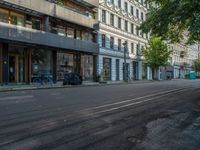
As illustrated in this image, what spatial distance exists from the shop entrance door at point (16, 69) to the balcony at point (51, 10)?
4.66 m

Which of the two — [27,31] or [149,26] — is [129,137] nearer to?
[149,26]

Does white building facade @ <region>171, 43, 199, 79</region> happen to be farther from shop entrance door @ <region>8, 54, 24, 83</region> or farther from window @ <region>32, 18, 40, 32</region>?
shop entrance door @ <region>8, 54, 24, 83</region>

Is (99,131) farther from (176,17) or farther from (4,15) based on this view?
(4,15)

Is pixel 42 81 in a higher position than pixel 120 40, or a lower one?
lower

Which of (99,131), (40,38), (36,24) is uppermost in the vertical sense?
(36,24)

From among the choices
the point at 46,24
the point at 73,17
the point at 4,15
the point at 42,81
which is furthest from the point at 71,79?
the point at 4,15

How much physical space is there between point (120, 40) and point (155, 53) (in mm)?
9850

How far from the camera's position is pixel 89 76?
35.2 meters

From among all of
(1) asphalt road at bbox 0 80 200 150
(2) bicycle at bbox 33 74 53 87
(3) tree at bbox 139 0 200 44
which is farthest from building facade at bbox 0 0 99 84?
(1) asphalt road at bbox 0 80 200 150

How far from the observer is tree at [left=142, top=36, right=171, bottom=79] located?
4919cm

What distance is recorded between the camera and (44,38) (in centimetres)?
2548

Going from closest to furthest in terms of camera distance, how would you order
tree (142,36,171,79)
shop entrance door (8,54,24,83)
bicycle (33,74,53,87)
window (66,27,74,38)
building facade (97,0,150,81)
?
bicycle (33,74,53,87) → shop entrance door (8,54,24,83) → window (66,27,74,38) → building facade (97,0,150,81) → tree (142,36,171,79)

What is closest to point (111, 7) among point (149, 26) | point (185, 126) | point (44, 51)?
point (44, 51)

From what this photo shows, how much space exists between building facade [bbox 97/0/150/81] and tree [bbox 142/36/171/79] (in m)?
1.30
